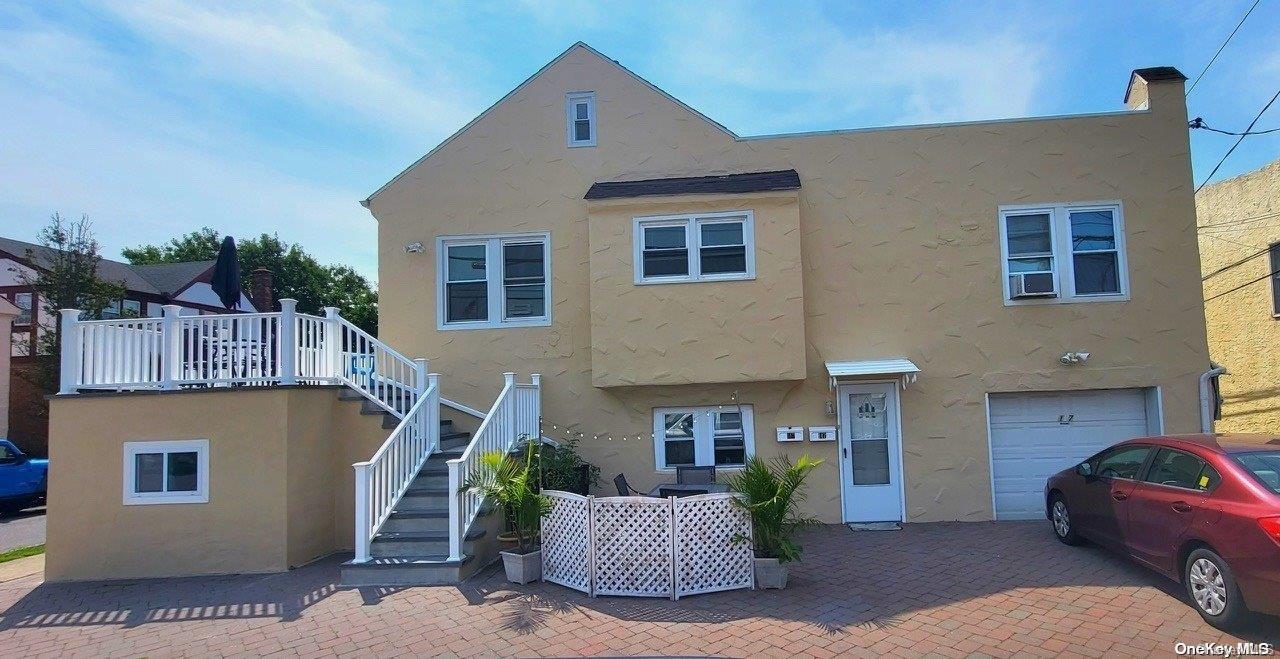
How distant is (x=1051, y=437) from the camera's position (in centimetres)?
1013

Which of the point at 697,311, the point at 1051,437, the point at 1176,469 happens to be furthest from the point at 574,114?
the point at 1176,469

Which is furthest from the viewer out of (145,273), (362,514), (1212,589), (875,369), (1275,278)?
(145,273)

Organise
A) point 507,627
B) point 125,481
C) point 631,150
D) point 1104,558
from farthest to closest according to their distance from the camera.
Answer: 1. point 631,150
2. point 125,481
3. point 1104,558
4. point 507,627

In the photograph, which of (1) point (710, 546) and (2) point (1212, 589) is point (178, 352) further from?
(2) point (1212, 589)

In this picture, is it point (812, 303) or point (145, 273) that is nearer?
point (812, 303)

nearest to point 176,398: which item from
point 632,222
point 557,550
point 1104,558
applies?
point 557,550

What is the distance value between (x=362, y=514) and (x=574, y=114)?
270 inches

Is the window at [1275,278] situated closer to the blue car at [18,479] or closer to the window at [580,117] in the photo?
the window at [580,117]

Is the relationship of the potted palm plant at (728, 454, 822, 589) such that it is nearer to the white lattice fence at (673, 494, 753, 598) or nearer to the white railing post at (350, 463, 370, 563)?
the white lattice fence at (673, 494, 753, 598)

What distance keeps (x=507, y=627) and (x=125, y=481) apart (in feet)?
18.6

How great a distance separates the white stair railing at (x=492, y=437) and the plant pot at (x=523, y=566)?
0.59 m

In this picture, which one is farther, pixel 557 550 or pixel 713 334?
pixel 713 334

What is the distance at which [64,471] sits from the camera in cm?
827

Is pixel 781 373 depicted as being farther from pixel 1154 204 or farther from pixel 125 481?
pixel 125 481
